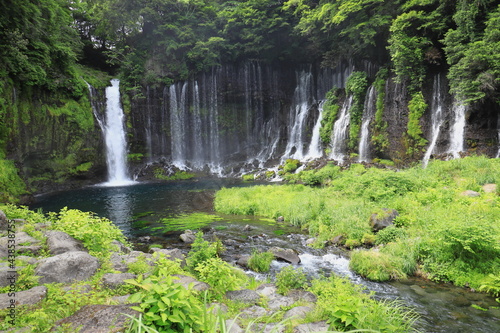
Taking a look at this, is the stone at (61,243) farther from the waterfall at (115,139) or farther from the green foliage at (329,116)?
the green foliage at (329,116)

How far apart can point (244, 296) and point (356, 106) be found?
80.3 feet

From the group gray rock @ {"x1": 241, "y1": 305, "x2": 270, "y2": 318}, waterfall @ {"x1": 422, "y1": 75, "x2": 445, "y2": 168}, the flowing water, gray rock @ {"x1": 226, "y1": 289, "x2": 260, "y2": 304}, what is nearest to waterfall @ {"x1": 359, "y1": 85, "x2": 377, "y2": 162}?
waterfall @ {"x1": 422, "y1": 75, "x2": 445, "y2": 168}

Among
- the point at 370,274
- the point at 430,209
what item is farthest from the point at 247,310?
the point at 430,209

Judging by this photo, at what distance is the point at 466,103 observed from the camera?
1642cm

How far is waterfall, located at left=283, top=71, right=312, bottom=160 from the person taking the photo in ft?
108

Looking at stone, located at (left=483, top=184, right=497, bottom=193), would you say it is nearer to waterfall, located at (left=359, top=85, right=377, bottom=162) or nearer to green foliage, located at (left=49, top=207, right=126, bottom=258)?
green foliage, located at (left=49, top=207, right=126, bottom=258)

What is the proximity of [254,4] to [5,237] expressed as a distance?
33816mm

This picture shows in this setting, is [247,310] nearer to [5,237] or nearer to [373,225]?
[5,237]

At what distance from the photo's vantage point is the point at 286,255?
828cm

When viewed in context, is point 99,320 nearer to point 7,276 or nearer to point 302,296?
point 7,276

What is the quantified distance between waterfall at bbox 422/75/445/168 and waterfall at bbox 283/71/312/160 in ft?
43.6

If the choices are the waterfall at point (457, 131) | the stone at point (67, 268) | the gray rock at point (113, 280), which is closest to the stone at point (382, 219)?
the gray rock at point (113, 280)

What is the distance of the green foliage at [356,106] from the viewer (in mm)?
25672

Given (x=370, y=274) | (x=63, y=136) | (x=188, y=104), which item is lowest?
(x=370, y=274)
